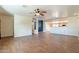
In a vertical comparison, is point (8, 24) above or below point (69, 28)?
above

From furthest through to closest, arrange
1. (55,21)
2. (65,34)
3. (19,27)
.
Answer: (19,27) → (65,34) → (55,21)

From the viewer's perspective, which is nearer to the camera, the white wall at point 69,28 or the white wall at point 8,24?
the white wall at point 69,28

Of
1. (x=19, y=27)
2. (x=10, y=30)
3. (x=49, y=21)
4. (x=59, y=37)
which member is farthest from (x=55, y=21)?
(x=10, y=30)

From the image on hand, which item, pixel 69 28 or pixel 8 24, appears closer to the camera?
pixel 69 28

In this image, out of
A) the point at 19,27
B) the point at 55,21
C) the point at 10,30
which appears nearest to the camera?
the point at 55,21

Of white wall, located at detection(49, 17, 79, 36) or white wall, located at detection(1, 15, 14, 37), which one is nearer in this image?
white wall, located at detection(49, 17, 79, 36)
